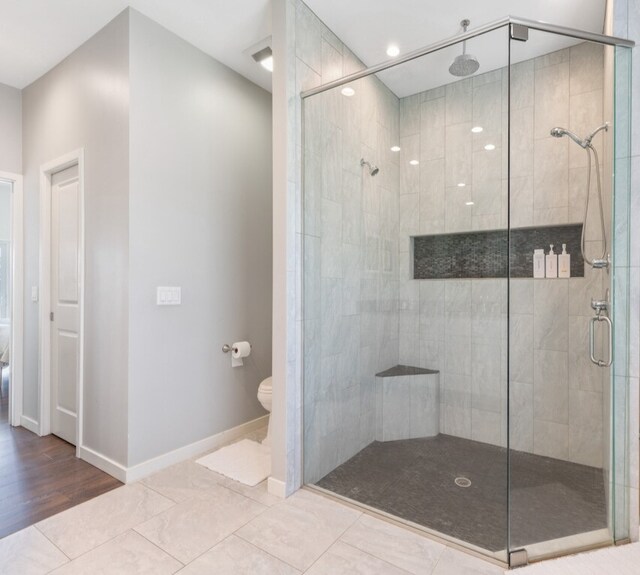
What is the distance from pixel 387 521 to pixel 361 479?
0.33 m

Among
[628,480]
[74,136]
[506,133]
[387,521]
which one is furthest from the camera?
[74,136]

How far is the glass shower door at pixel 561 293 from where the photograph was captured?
175 centimetres

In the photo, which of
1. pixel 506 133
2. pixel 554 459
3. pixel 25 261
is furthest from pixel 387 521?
pixel 25 261

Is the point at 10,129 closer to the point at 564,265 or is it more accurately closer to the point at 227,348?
the point at 227,348

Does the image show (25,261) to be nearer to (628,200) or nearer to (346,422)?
(346,422)

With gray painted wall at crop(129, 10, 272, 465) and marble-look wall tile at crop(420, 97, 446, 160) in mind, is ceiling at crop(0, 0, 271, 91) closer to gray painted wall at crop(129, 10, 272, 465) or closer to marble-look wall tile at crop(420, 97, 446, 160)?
gray painted wall at crop(129, 10, 272, 465)

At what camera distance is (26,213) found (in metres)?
3.21

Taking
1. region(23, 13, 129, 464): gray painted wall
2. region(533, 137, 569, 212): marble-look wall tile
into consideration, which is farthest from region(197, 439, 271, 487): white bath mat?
region(533, 137, 569, 212): marble-look wall tile

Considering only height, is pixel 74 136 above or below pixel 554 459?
above

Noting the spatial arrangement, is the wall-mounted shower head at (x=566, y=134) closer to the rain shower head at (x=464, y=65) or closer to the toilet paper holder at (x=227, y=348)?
the rain shower head at (x=464, y=65)

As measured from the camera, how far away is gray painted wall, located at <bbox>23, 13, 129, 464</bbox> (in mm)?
2332

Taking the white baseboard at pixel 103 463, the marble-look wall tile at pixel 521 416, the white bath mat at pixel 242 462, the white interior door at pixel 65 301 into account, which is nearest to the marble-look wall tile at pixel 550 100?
the marble-look wall tile at pixel 521 416

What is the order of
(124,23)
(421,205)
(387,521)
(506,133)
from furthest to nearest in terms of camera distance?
(421,205), (124,23), (506,133), (387,521)

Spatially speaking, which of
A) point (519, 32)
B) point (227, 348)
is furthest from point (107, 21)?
point (519, 32)
